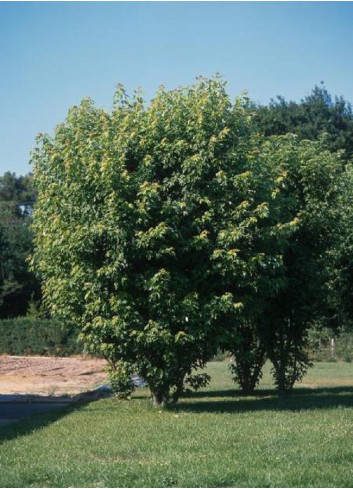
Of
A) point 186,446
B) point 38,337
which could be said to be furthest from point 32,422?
point 38,337

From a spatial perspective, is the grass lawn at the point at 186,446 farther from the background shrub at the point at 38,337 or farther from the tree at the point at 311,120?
the tree at the point at 311,120

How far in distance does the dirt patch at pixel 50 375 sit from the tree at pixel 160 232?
885cm

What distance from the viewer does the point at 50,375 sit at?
33.1 metres

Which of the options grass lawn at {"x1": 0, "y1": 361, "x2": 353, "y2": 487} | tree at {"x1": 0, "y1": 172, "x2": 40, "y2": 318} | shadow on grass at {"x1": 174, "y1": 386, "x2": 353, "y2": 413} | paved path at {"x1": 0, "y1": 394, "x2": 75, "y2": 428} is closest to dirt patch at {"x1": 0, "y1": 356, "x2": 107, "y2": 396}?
paved path at {"x1": 0, "y1": 394, "x2": 75, "y2": 428}

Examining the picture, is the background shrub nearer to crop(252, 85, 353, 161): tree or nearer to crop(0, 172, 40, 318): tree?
crop(0, 172, 40, 318): tree

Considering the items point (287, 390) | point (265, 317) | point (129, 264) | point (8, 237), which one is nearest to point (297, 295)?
point (265, 317)

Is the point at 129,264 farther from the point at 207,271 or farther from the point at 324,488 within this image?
the point at 324,488

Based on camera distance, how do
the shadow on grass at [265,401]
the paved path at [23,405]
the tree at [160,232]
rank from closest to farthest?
the tree at [160,232] → the shadow on grass at [265,401] → the paved path at [23,405]

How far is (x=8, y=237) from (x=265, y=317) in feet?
152

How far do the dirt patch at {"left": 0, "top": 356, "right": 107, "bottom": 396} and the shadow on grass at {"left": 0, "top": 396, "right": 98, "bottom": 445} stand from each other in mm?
5710

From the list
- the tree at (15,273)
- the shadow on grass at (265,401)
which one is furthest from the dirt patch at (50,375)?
the tree at (15,273)

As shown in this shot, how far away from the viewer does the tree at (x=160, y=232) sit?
15.4 m

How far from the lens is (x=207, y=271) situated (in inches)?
618

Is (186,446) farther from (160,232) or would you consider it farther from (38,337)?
(38,337)
